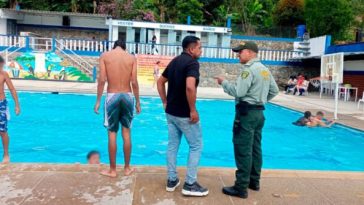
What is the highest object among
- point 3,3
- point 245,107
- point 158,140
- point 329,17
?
point 3,3

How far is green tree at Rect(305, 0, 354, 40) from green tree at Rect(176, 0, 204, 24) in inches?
362

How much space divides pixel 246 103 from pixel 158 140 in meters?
6.67

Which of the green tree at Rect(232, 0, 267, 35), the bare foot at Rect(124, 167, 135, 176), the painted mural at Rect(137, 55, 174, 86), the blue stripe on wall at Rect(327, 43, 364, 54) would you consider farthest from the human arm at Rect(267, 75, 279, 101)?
the green tree at Rect(232, 0, 267, 35)

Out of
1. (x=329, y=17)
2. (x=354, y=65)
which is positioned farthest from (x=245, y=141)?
(x=329, y=17)

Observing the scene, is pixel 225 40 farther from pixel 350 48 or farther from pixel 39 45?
pixel 39 45

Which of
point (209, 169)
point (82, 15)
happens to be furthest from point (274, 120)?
point (82, 15)

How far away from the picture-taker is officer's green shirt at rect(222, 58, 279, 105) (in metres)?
3.91

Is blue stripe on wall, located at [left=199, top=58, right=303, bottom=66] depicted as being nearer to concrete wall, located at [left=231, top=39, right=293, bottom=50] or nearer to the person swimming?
concrete wall, located at [left=231, top=39, right=293, bottom=50]

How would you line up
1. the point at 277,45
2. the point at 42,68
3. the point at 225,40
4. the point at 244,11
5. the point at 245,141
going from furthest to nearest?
the point at 244,11
the point at 277,45
the point at 225,40
the point at 42,68
the point at 245,141

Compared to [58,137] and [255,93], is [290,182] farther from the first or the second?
[58,137]

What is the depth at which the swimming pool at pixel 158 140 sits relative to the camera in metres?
8.77

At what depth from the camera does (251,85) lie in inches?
157

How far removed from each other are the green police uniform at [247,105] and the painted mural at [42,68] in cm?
1864

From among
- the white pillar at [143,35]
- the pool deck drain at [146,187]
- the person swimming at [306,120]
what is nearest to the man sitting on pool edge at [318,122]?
the person swimming at [306,120]
